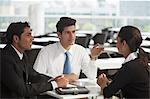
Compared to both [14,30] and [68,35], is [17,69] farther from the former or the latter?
[68,35]

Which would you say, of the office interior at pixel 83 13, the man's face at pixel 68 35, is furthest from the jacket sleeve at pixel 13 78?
the office interior at pixel 83 13

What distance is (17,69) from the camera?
2.46 meters

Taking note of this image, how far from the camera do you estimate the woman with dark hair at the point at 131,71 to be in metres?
2.51

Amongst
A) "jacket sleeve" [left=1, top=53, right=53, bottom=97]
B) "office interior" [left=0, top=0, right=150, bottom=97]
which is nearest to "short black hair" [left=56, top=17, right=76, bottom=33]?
"jacket sleeve" [left=1, top=53, right=53, bottom=97]

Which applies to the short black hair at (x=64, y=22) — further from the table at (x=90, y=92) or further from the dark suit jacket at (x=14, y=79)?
the dark suit jacket at (x=14, y=79)

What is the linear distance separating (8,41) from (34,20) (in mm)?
7127

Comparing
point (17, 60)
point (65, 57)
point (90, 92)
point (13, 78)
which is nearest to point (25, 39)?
point (17, 60)

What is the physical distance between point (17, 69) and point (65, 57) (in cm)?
96

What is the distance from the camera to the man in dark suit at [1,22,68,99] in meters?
2.41

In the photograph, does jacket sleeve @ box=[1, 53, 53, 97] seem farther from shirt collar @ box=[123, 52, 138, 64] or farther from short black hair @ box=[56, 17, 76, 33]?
short black hair @ box=[56, 17, 76, 33]

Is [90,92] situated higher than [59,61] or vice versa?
[59,61]

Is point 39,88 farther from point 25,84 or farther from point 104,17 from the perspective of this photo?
point 104,17

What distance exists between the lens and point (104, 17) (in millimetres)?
10273

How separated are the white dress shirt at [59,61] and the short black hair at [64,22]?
7.6 inches
